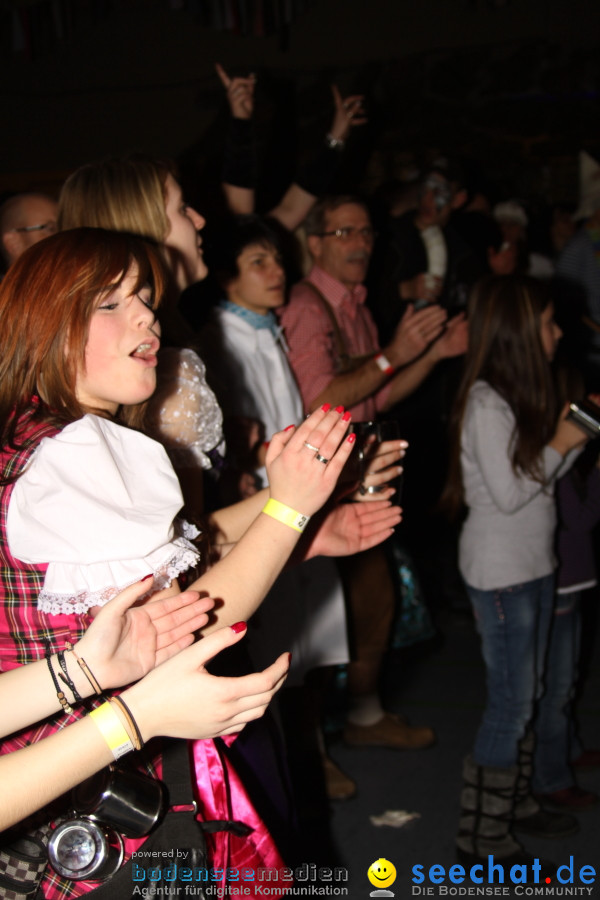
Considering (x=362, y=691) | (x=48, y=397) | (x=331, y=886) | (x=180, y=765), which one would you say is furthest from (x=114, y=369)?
(x=362, y=691)

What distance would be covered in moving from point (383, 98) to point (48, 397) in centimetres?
542

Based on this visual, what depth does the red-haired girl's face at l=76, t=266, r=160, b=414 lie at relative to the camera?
1171 mm

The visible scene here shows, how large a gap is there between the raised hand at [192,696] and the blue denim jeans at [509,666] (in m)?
1.27

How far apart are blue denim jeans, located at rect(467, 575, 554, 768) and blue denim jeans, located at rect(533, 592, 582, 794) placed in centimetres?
22

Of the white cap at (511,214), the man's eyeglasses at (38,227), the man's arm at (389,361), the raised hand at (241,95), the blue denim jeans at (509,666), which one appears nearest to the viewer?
the blue denim jeans at (509,666)

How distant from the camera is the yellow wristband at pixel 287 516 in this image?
117 cm

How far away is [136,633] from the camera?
1035 mm

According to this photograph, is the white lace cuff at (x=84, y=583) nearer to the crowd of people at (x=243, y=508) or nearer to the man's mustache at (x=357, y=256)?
the crowd of people at (x=243, y=508)

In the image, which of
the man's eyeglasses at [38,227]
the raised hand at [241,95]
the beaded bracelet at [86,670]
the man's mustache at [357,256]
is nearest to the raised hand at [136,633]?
the beaded bracelet at [86,670]

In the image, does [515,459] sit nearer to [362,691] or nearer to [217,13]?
[362,691]

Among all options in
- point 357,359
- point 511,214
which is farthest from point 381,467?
point 511,214

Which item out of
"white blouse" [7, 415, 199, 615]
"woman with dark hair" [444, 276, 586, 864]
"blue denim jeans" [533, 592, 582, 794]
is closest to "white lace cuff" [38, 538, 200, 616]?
"white blouse" [7, 415, 199, 615]

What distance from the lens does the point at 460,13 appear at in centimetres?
561

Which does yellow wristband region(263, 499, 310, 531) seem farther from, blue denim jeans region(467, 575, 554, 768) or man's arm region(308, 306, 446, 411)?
man's arm region(308, 306, 446, 411)
